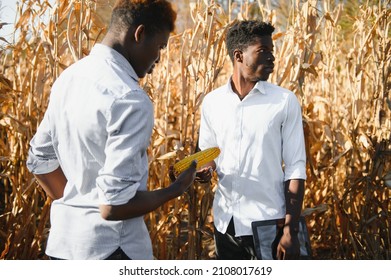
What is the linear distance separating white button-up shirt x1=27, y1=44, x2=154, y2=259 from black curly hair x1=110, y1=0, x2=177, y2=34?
9cm

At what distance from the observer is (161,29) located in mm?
1496

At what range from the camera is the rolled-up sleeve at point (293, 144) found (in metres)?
2.04

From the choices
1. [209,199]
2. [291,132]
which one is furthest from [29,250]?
[291,132]

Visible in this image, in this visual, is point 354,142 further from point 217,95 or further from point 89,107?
point 89,107

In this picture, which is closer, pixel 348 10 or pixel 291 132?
pixel 291 132

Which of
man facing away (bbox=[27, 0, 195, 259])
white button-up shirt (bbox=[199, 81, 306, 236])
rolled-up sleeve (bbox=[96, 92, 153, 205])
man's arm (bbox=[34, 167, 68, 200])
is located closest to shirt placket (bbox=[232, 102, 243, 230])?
white button-up shirt (bbox=[199, 81, 306, 236])

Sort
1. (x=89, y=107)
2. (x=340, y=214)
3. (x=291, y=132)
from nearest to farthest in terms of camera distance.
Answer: (x=89, y=107) → (x=291, y=132) → (x=340, y=214)

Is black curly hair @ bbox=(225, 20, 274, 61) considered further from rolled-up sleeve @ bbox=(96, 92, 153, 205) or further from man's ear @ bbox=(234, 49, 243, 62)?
rolled-up sleeve @ bbox=(96, 92, 153, 205)

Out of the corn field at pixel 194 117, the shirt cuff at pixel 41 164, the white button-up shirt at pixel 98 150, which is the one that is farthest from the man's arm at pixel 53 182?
the corn field at pixel 194 117

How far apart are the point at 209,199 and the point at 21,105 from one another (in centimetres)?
117

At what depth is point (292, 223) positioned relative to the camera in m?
2.01

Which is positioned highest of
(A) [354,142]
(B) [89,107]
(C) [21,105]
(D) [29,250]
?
(B) [89,107]

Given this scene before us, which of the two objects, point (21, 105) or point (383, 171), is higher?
point (21, 105)

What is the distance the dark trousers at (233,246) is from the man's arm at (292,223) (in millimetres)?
133
